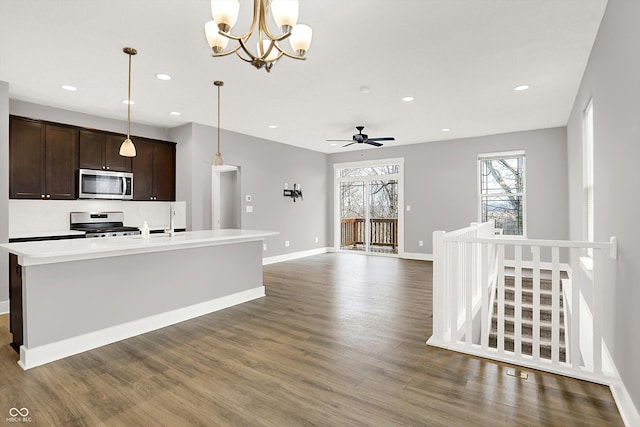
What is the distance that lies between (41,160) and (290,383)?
4.54 m

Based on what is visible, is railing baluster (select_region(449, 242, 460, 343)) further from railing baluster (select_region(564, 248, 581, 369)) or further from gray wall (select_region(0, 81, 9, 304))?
gray wall (select_region(0, 81, 9, 304))

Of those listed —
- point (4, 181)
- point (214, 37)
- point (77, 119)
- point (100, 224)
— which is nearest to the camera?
point (214, 37)

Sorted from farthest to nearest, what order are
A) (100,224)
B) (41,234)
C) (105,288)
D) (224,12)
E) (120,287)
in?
(100,224) < (41,234) < (120,287) < (105,288) < (224,12)

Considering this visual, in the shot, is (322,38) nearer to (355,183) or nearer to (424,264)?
(424,264)

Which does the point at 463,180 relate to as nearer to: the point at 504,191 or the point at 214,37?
the point at 504,191

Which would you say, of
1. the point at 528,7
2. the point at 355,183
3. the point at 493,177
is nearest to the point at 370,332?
the point at 528,7

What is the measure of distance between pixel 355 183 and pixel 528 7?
20.7 ft

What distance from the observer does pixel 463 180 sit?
7168 mm

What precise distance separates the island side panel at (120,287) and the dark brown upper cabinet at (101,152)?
8.56 ft

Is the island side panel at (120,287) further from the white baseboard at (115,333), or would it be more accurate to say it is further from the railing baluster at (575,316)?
the railing baluster at (575,316)

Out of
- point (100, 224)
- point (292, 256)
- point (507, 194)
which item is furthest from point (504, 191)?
point (100, 224)

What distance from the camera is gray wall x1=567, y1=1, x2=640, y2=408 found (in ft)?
6.27

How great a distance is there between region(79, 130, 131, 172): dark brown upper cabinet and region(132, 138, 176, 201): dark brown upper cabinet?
21 centimetres

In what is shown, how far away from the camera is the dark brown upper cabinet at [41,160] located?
168 inches
